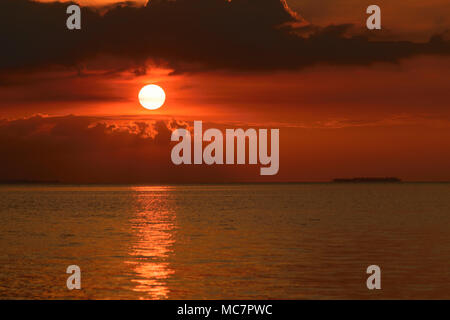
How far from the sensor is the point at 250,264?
43.3 metres

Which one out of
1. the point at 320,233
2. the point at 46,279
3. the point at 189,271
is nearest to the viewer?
the point at 46,279

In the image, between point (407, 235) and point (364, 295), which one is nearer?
point (364, 295)

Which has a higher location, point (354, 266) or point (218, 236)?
point (218, 236)

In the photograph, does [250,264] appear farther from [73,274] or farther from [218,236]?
[218,236]

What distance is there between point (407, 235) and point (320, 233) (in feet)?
30.0

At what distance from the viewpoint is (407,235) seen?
2574 inches
